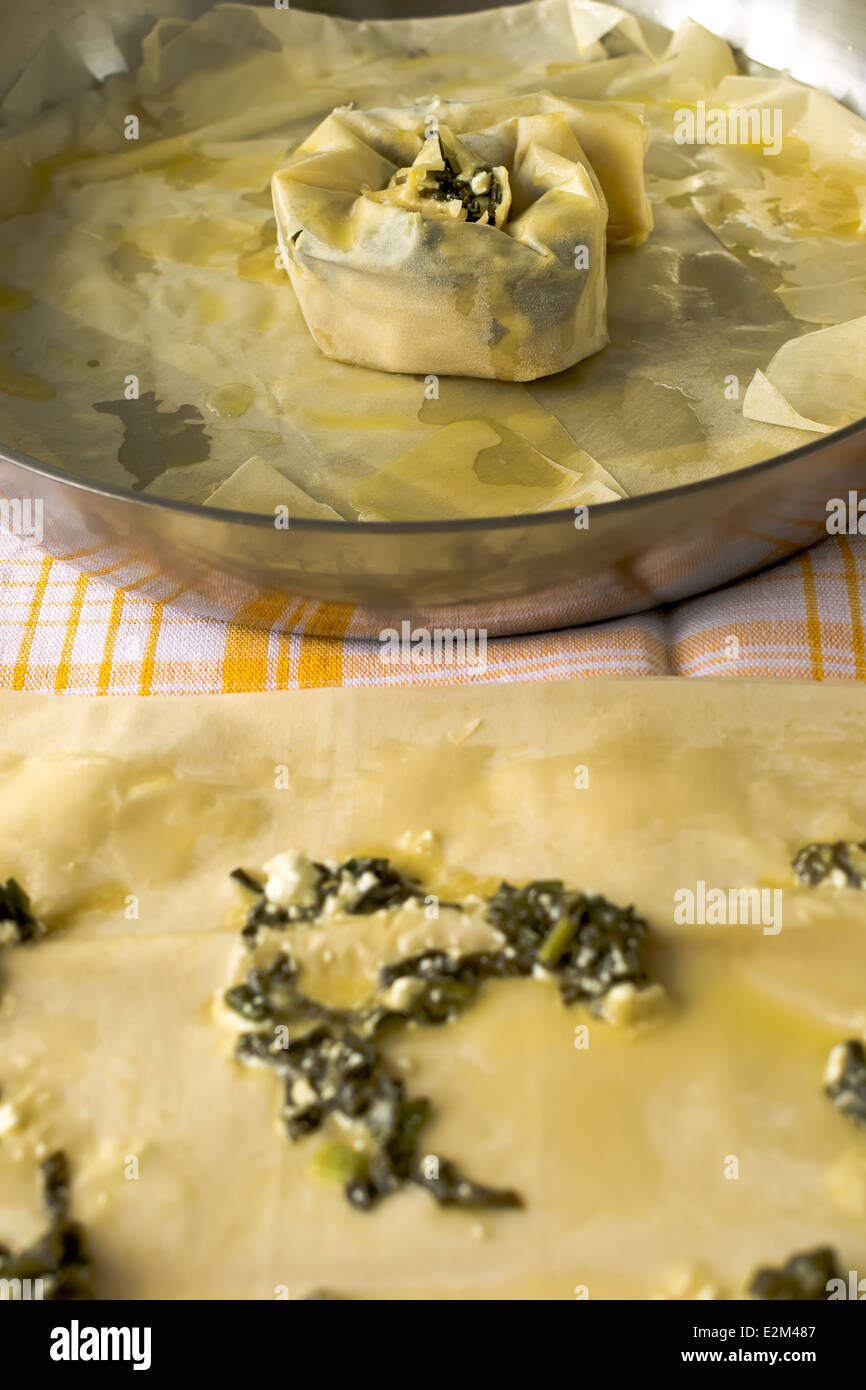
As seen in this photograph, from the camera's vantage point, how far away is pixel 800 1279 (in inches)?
24.6

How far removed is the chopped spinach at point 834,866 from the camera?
774 mm

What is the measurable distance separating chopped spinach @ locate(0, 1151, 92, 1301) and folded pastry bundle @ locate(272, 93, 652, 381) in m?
0.78

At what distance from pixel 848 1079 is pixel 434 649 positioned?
49cm

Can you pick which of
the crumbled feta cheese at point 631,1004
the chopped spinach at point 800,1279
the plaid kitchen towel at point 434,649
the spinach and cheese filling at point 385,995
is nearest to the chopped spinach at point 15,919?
the spinach and cheese filling at point 385,995

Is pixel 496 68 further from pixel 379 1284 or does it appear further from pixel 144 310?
pixel 379 1284

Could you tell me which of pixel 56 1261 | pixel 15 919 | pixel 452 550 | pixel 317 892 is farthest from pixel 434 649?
pixel 56 1261

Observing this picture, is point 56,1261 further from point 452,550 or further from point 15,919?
point 452,550

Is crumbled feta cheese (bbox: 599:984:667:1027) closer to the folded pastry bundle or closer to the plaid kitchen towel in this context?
the plaid kitchen towel

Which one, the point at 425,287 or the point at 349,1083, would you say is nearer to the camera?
the point at 349,1083

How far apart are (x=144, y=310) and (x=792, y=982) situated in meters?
0.93

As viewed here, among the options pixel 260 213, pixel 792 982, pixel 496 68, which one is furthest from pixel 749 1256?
pixel 496 68

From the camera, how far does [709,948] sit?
2.49ft

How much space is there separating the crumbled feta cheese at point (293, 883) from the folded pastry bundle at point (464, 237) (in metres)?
0.55

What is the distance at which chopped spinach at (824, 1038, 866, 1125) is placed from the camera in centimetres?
68
